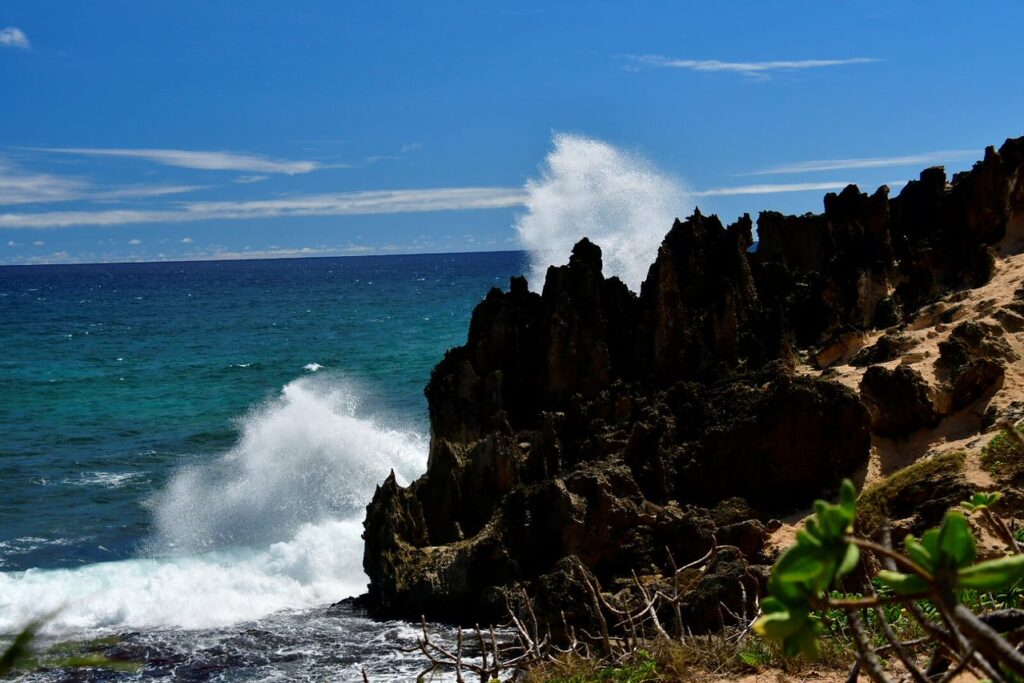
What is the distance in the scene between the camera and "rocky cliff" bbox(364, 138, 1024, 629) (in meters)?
13.1

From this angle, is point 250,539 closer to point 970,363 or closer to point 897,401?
point 897,401

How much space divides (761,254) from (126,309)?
78776mm

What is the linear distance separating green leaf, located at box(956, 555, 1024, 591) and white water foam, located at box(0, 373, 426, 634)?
1402cm

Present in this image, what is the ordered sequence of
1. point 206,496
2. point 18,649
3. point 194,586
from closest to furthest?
1. point 18,649
2. point 194,586
3. point 206,496

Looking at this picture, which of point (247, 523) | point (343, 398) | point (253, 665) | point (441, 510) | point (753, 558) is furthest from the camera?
point (343, 398)

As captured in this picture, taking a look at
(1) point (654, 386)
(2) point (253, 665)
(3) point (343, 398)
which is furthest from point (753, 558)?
(3) point (343, 398)

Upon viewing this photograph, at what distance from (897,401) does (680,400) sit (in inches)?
121

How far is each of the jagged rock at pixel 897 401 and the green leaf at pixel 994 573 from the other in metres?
13.4

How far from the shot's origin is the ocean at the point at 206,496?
1414cm

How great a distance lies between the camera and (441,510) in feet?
50.7

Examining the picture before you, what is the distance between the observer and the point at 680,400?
15.2 m

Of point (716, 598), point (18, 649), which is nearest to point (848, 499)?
point (18, 649)

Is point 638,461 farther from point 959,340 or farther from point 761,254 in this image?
point 761,254

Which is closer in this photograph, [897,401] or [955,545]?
[955,545]
